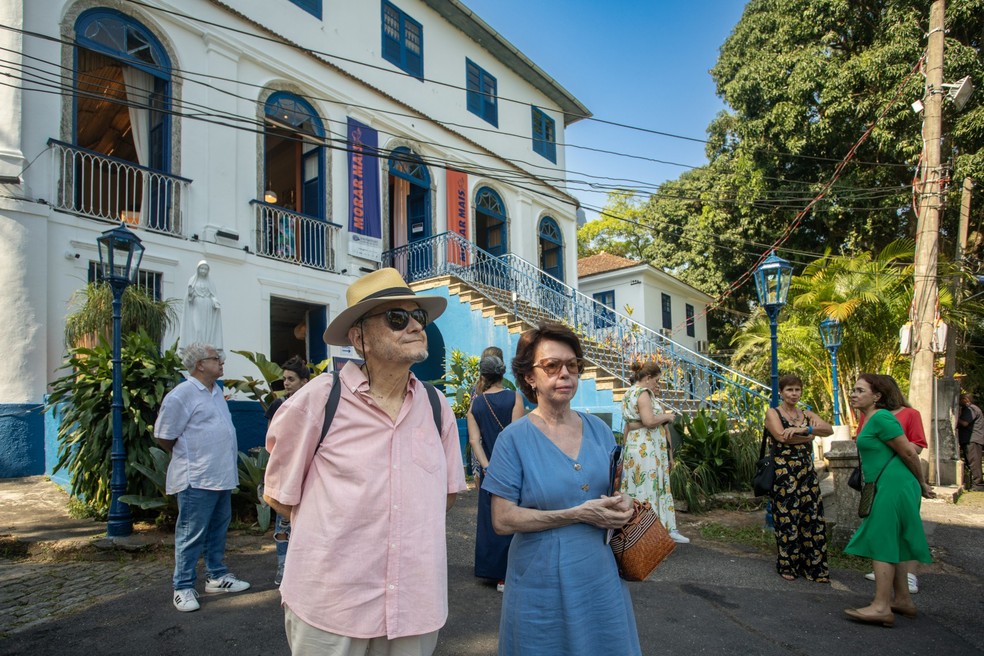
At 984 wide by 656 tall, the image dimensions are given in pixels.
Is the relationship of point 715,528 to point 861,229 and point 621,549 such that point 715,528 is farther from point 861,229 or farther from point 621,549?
point 861,229

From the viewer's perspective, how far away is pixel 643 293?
78.5 feet

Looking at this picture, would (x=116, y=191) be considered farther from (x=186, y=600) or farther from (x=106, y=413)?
(x=186, y=600)

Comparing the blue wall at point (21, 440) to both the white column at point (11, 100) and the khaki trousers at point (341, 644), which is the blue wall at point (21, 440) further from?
the khaki trousers at point (341, 644)

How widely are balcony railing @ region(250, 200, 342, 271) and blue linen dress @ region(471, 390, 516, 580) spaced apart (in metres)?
7.96

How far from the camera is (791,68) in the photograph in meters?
15.7

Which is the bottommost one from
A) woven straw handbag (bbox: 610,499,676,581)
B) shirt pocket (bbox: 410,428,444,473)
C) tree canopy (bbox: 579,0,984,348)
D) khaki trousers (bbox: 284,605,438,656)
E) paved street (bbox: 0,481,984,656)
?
paved street (bbox: 0,481,984,656)

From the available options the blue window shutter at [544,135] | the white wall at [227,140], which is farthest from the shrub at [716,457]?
the blue window shutter at [544,135]

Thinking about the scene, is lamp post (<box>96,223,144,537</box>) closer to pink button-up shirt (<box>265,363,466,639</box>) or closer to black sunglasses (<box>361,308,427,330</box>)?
pink button-up shirt (<box>265,363,466,639</box>)

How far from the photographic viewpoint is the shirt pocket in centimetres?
208

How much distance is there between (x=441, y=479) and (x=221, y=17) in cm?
1181

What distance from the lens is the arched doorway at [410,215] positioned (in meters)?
14.6

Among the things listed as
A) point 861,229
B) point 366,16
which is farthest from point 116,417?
point 861,229

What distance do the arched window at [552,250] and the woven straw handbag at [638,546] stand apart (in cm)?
1720

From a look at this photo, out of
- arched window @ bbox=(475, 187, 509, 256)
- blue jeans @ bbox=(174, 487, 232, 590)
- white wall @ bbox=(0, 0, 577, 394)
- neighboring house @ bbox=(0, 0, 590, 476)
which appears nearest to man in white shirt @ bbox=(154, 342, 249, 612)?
blue jeans @ bbox=(174, 487, 232, 590)
